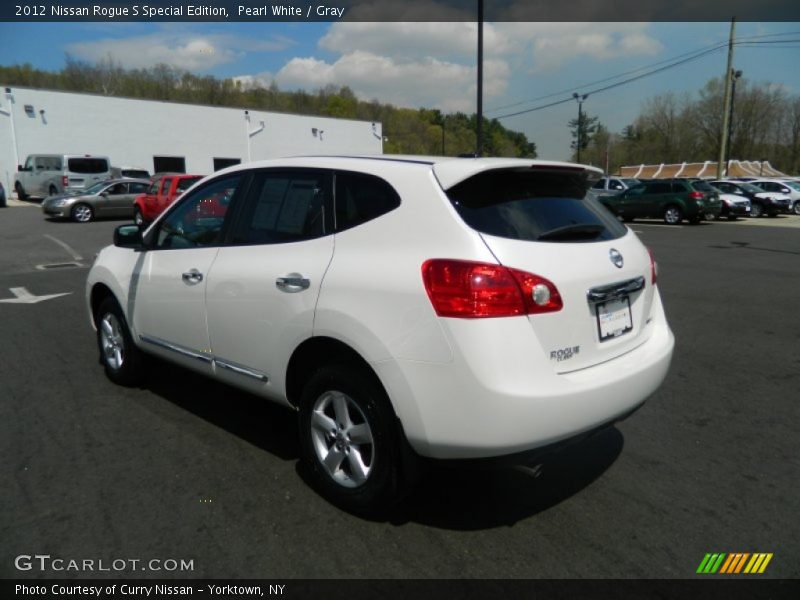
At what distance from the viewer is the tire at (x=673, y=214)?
917 inches

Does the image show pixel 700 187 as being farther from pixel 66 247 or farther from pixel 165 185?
pixel 66 247

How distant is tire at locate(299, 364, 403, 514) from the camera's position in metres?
2.78

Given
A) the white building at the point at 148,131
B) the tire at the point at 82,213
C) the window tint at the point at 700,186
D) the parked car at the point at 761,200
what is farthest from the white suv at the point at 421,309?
the white building at the point at 148,131

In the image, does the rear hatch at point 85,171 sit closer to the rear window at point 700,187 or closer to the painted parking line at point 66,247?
the painted parking line at point 66,247

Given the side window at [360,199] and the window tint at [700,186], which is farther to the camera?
the window tint at [700,186]

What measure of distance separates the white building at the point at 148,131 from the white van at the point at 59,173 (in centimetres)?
406

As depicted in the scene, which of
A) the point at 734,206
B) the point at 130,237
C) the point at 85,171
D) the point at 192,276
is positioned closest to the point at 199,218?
the point at 192,276

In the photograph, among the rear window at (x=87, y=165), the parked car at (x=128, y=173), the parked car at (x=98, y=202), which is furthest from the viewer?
the parked car at (x=128, y=173)

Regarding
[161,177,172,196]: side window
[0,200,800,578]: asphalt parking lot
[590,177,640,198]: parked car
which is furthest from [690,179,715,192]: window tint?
[0,200,800,578]: asphalt parking lot

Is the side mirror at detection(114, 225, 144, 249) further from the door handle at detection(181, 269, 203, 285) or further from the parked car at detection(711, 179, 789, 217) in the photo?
the parked car at detection(711, 179, 789, 217)

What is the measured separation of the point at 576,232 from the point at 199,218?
248 cm

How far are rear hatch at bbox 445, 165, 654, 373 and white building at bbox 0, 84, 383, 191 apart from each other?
3644cm

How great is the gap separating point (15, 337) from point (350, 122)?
46.7 m
